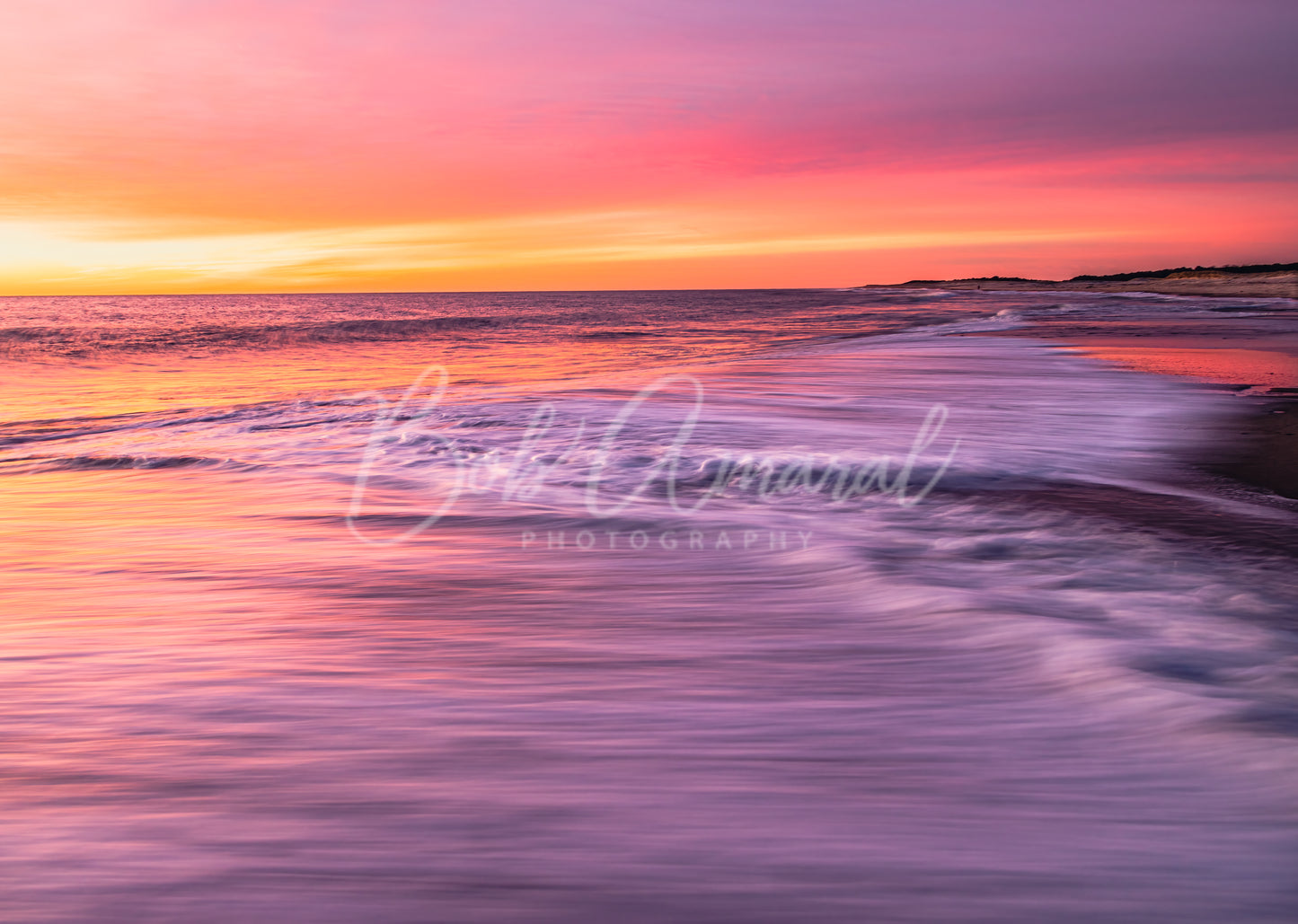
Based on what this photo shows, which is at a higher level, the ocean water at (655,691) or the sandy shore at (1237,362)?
the sandy shore at (1237,362)

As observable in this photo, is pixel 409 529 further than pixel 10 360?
No

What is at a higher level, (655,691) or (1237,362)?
(1237,362)

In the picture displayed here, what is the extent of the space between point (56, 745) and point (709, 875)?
1947 millimetres

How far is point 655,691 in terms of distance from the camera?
2709 mm

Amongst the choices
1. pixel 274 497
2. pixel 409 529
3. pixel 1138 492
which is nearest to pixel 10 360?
pixel 274 497

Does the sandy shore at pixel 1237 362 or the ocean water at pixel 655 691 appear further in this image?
the sandy shore at pixel 1237 362

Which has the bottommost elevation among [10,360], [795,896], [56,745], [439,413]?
[795,896]

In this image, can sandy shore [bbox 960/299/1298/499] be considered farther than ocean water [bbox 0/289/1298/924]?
Yes

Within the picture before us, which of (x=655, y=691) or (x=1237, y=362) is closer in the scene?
(x=655, y=691)

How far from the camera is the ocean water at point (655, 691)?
1832 mm

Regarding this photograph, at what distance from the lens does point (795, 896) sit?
1779mm

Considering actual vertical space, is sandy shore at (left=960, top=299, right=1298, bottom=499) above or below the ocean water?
above

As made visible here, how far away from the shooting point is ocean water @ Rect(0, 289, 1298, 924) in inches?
72.1

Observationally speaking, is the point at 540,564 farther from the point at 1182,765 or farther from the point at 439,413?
the point at 439,413
